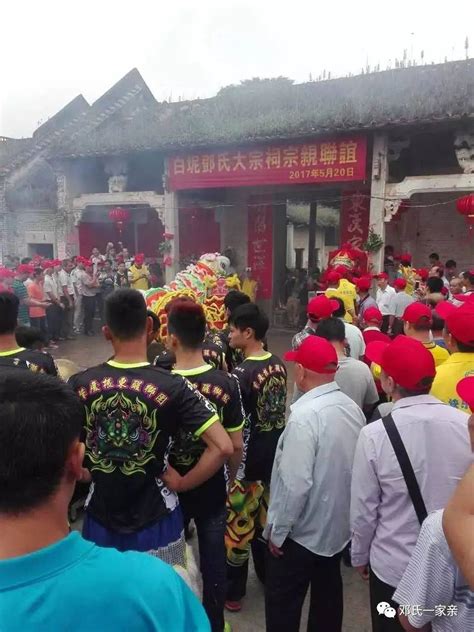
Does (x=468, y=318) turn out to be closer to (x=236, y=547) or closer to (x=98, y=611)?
(x=236, y=547)

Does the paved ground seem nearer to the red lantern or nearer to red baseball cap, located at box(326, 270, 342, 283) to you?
red baseball cap, located at box(326, 270, 342, 283)

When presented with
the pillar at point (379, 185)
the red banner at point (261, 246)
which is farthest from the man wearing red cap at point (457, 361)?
the red banner at point (261, 246)

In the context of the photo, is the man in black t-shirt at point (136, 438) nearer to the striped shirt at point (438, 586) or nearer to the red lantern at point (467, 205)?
the striped shirt at point (438, 586)

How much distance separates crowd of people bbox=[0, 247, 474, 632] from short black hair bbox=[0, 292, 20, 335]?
0.03ft

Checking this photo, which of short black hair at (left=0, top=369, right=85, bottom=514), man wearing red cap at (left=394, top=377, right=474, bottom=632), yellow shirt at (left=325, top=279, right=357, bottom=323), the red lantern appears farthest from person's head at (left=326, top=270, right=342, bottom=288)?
short black hair at (left=0, top=369, right=85, bottom=514)

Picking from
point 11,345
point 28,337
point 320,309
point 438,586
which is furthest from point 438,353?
point 28,337

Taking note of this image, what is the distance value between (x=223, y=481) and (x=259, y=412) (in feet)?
1.94

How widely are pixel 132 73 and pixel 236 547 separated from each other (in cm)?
1605

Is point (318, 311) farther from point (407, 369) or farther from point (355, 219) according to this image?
point (355, 219)

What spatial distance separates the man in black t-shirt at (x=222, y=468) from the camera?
249 cm

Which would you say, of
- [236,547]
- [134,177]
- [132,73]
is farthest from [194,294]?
[132,73]

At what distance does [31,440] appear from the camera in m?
0.97

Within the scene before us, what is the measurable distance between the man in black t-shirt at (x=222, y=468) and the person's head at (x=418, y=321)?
61.9 inches

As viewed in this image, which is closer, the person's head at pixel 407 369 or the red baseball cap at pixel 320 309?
the person's head at pixel 407 369
